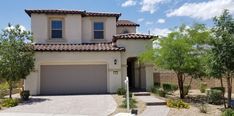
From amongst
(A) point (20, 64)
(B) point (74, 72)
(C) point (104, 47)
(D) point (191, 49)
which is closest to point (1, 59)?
(A) point (20, 64)

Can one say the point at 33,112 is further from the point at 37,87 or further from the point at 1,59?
the point at 37,87

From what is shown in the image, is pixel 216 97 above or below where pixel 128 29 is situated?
below

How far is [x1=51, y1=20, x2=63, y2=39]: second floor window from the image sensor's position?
27167 mm

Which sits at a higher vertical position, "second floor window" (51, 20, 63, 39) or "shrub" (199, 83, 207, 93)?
"second floor window" (51, 20, 63, 39)

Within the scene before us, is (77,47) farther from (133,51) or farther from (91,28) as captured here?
(133,51)

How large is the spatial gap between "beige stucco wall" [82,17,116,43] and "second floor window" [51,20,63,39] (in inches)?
77.7

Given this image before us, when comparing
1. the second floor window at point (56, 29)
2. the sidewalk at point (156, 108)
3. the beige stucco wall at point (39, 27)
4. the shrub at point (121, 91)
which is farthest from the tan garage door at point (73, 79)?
the sidewalk at point (156, 108)

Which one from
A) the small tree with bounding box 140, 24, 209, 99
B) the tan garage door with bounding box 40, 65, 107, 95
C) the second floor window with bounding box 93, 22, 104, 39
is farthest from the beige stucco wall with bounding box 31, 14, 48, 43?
the small tree with bounding box 140, 24, 209, 99

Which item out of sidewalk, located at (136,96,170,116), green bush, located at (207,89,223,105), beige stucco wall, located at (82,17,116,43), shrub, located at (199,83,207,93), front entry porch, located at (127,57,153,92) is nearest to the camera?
sidewalk, located at (136,96,170,116)

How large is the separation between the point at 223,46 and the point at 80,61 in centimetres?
1248

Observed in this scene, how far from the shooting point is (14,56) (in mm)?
20812

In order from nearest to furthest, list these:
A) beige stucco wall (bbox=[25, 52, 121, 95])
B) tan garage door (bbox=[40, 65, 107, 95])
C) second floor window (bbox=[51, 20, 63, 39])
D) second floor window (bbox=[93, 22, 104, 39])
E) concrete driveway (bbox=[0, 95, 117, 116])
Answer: concrete driveway (bbox=[0, 95, 117, 116]) < beige stucco wall (bbox=[25, 52, 121, 95]) < tan garage door (bbox=[40, 65, 107, 95]) < second floor window (bbox=[51, 20, 63, 39]) < second floor window (bbox=[93, 22, 104, 39])

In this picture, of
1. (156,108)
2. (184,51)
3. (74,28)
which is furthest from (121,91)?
(74,28)

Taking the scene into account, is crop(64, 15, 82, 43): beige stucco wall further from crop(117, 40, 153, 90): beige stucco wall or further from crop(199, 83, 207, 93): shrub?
crop(199, 83, 207, 93): shrub
